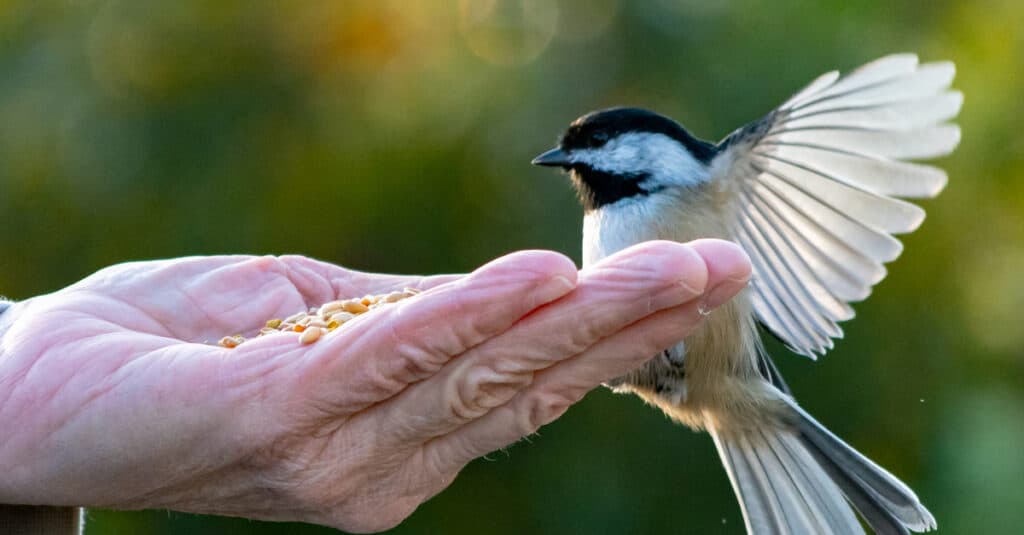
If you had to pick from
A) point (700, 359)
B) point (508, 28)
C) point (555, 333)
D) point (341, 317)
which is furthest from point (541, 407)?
point (508, 28)

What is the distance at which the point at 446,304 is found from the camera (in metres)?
1.37

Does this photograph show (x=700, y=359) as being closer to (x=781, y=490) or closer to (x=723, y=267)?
(x=781, y=490)

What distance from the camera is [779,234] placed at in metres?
2.25

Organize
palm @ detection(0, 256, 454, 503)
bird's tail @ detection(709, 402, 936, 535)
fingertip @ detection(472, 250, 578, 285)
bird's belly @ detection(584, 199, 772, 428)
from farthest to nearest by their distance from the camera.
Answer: bird's belly @ detection(584, 199, 772, 428)
bird's tail @ detection(709, 402, 936, 535)
palm @ detection(0, 256, 454, 503)
fingertip @ detection(472, 250, 578, 285)

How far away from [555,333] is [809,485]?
94cm

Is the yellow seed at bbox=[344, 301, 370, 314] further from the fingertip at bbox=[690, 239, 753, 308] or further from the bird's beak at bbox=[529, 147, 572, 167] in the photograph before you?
Result: the fingertip at bbox=[690, 239, 753, 308]

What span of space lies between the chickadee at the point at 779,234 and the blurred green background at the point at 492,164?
97cm

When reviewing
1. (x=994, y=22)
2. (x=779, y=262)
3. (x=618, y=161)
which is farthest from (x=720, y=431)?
(x=994, y=22)

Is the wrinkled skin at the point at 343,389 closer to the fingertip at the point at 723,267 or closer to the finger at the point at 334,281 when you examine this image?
the fingertip at the point at 723,267

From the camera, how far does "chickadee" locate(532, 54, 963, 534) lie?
205 cm

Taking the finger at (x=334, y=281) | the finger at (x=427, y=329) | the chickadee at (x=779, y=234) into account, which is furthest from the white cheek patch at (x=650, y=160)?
the finger at (x=427, y=329)

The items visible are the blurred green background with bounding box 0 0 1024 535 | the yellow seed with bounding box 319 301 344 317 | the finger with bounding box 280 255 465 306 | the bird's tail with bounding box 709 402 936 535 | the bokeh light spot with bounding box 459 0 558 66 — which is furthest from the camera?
the bokeh light spot with bounding box 459 0 558 66

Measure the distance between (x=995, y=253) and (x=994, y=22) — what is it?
0.70m

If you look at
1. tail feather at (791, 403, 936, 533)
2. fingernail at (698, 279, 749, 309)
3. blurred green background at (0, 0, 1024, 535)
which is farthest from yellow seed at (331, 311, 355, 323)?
blurred green background at (0, 0, 1024, 535)
